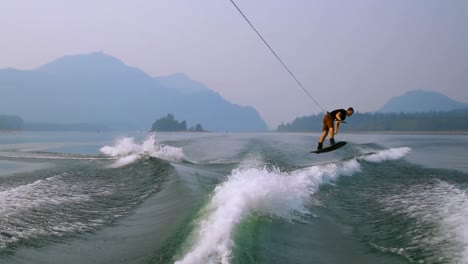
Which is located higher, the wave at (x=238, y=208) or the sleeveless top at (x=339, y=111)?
the sleeveless top at (x=339, y=111)

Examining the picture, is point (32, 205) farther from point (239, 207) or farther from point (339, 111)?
point (339, 111)

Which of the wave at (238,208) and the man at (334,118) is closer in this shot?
the wave at (238,208)

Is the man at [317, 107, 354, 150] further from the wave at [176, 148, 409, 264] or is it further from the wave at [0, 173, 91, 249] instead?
the wave at [0, 173, 91, 249]

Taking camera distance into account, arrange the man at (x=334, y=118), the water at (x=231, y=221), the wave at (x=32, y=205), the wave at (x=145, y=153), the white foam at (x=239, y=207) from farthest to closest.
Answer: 1. the wave at (x=145, y=153)
2. the man at (x=334, y=118)
3. the wave at (x=32, y=205)
4. the water at (x=231, y=221)
5. the white foam at (x=239, y=207)

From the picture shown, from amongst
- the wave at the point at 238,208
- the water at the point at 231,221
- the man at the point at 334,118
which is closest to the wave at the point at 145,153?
the water at the point at 231,221

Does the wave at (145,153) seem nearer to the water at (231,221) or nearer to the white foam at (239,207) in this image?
the water at (231,221)

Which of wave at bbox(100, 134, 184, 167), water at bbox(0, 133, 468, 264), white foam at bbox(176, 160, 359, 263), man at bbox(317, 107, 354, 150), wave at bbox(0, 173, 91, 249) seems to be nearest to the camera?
white foam at bbox(176, 160, 359, 263)

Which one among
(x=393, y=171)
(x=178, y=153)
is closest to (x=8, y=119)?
(x=178, y=153)

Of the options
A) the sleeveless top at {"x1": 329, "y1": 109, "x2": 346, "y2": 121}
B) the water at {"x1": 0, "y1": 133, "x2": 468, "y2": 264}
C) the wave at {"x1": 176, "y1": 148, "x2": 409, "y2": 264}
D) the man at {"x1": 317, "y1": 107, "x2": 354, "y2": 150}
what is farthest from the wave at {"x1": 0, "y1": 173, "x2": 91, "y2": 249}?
the sleeveless top at {"x1": 329, "y1": 109, "x2": 346, "y2": 121}

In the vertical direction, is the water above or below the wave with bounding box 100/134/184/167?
below

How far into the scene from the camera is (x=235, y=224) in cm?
781

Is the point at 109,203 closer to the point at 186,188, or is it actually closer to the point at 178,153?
the point at 186,188

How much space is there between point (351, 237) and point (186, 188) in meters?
6.33

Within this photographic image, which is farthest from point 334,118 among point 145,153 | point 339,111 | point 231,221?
point 145,153
